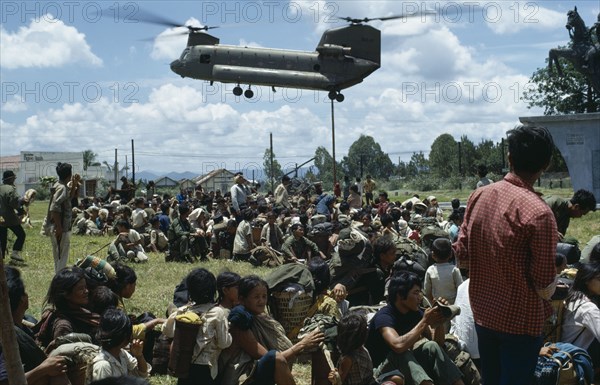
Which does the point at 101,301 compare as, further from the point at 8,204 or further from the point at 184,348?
the point at 8,204

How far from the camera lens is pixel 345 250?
307 inches

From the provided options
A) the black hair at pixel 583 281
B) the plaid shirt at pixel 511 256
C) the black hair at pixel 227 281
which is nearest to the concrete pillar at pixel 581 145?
the black hair at pixel 583 281

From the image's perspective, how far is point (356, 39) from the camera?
35.0 m

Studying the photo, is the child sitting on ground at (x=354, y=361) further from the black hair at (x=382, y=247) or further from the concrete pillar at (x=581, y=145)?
the concrete pillar at (x=581, y=145)

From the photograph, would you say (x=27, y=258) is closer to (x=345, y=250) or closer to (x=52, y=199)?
(x=52, y=199)

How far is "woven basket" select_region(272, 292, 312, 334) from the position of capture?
638 centimetres

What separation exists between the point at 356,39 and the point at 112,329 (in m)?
31.7

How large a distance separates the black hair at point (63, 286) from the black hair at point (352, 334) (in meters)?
2.01

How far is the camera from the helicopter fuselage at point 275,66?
32938 mm

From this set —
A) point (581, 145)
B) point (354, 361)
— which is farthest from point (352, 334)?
point (581, 145)

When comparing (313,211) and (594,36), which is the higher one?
(594,36)

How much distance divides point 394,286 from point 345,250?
100 inches

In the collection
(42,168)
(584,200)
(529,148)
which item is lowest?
(584,200)

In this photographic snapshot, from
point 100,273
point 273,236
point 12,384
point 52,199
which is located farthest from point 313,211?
point 12,384
